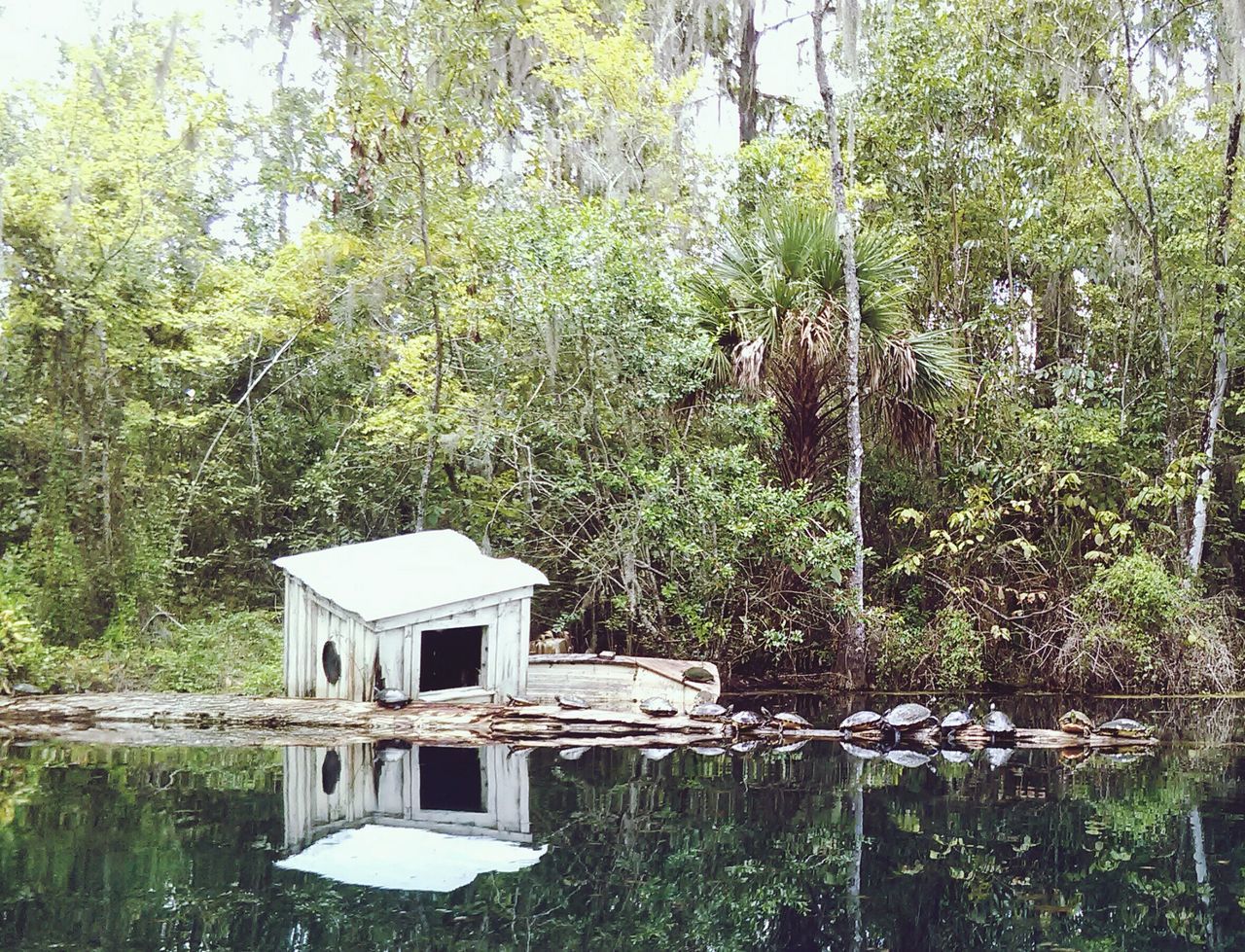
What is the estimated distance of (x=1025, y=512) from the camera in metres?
13.6

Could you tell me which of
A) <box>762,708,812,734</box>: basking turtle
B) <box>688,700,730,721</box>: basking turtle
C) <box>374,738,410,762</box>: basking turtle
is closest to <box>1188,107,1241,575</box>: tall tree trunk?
<box>762,708,812,734</box>: basking turtle

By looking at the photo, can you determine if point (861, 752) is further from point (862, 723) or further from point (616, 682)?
point (616, 682)

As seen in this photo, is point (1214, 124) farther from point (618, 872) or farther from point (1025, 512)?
point (618, 872)

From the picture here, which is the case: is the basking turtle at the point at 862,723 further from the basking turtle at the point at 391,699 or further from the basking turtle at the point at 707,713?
the basking turtle at the point at 391,699

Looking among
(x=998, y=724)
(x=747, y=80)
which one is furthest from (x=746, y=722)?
(x=747, y=80)

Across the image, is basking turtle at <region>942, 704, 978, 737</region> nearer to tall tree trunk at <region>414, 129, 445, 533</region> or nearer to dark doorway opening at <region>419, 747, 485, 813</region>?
dark doorway opening at <region>419, 747, 485, 813</region>

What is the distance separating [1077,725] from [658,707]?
375 cm

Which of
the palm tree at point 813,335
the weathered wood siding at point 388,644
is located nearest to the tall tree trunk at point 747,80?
the palm tree at point 813,335

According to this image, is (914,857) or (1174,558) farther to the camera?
(1174,558)

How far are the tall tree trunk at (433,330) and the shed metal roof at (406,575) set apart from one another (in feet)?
8.22

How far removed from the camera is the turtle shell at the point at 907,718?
9234 millimetres

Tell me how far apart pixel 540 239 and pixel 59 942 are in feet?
29.8


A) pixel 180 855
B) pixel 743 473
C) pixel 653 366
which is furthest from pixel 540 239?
pixel 180 855

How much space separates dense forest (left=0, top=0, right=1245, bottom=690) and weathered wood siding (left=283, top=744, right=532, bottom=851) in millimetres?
4255
